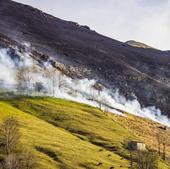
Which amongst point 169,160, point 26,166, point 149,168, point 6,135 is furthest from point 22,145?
point 169,160

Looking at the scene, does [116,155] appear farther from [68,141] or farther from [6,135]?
[6,135]

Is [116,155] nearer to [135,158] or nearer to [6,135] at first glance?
[135,158]

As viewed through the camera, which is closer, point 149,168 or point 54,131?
point 149,168

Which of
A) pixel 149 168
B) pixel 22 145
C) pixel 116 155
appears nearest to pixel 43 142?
pixel 22 145

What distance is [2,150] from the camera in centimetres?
15962

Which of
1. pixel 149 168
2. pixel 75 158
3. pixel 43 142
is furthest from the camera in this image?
pixel 43 142

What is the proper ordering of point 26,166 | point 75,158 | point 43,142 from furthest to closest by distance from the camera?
point 43,142 → point 75,158 → point 26,166

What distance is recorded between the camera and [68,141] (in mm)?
187375

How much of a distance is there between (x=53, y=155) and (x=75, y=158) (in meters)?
6.57

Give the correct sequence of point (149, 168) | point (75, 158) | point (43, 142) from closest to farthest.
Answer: point (149, 168), point (75, 158), point (43, 142)

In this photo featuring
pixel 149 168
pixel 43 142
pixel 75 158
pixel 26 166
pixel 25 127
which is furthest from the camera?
pixel 25 127

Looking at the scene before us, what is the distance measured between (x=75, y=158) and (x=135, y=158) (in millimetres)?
24159

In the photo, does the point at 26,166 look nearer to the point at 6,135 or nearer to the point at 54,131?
the point at 6,135

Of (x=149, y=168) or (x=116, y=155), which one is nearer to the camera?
(x=149, y=168)
